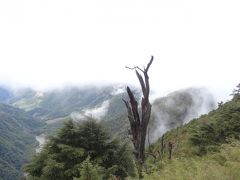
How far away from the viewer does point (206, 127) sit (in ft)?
89.1

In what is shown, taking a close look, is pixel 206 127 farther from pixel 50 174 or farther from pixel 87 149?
pixel 50 174

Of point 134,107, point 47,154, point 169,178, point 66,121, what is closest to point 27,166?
point 47,154

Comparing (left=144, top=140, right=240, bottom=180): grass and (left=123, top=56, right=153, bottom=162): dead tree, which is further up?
(left=123, top=56, right=153, bottom=162): dead tree

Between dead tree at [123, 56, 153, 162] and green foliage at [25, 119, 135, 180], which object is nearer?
dead tree at [123, 56, 153, 162]

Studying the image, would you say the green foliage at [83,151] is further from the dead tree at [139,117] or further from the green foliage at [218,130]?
the green foliage at [218,130]

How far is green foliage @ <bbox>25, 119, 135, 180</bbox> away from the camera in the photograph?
20141 millimetres

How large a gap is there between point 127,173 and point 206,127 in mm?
9823

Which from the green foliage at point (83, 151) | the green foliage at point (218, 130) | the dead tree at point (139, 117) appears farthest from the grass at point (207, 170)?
the green foliage at point (218, 130)

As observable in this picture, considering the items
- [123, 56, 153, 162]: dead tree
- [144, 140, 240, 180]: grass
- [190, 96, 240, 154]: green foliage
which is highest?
[190, 96, 240, 154]: green foliage

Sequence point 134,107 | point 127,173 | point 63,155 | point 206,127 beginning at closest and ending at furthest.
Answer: point 134,107
point 127,173
point 63,155
point 206,127

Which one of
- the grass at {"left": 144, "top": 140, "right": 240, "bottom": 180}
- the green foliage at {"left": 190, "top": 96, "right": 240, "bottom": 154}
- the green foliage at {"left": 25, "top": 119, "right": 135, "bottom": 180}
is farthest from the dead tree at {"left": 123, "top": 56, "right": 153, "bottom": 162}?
the green foliage at {"left": 190, "top": 96, "right": 240, "bottom": 154}

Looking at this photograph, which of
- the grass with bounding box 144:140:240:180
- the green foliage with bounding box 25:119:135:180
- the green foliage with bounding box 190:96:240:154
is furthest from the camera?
the green foliage with bounding box 190:96:240:154

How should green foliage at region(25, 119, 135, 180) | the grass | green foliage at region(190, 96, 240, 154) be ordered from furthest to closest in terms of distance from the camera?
1. green foliage at region(190, 96, 240, 154)
2. green foliage at region(25, 119, 135, 180)
3. the grass

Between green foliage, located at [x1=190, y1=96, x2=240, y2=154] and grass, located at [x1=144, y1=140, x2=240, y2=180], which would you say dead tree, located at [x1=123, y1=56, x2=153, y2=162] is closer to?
grass, located at [x1=144, y1=140, x2=240, y2=180]
